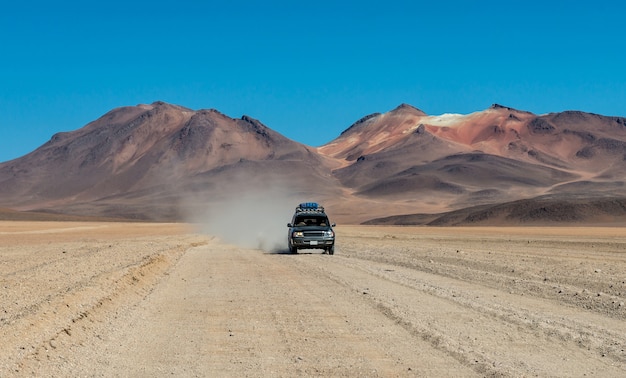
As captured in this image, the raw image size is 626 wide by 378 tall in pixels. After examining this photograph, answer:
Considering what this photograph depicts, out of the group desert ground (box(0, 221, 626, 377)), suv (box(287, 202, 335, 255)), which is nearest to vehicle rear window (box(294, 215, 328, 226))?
suv (box(287, 202, 335, 255))

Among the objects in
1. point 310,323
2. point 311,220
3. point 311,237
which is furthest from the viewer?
point 311,220

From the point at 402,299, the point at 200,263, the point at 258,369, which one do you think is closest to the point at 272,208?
the point at 200,263

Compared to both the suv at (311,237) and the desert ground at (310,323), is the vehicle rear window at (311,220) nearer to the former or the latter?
the suv at (311,237)

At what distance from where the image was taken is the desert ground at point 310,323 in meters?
→ 9.51

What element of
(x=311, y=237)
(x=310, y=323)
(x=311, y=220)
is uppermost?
(x=311, y=220)

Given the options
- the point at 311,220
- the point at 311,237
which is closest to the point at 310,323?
the point at 311,237

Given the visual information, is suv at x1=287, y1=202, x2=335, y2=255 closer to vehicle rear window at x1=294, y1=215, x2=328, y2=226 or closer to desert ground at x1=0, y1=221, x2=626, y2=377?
vehicle rear window at x1=294, y1=215, x2=328, y2=226

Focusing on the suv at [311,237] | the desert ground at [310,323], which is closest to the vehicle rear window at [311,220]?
the suv at [311,237]

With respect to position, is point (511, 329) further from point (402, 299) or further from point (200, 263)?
point (200, 263)

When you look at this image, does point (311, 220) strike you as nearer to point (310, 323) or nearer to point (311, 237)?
point (311, 237)

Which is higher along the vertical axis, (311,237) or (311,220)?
(311,220)

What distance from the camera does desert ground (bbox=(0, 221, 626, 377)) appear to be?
31.2 feet

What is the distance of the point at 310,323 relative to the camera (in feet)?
41.5

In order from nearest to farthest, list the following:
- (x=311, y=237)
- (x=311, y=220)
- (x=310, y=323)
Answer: (x=310, y=323)
(x=311, y=237)
(x=311, y=220)
